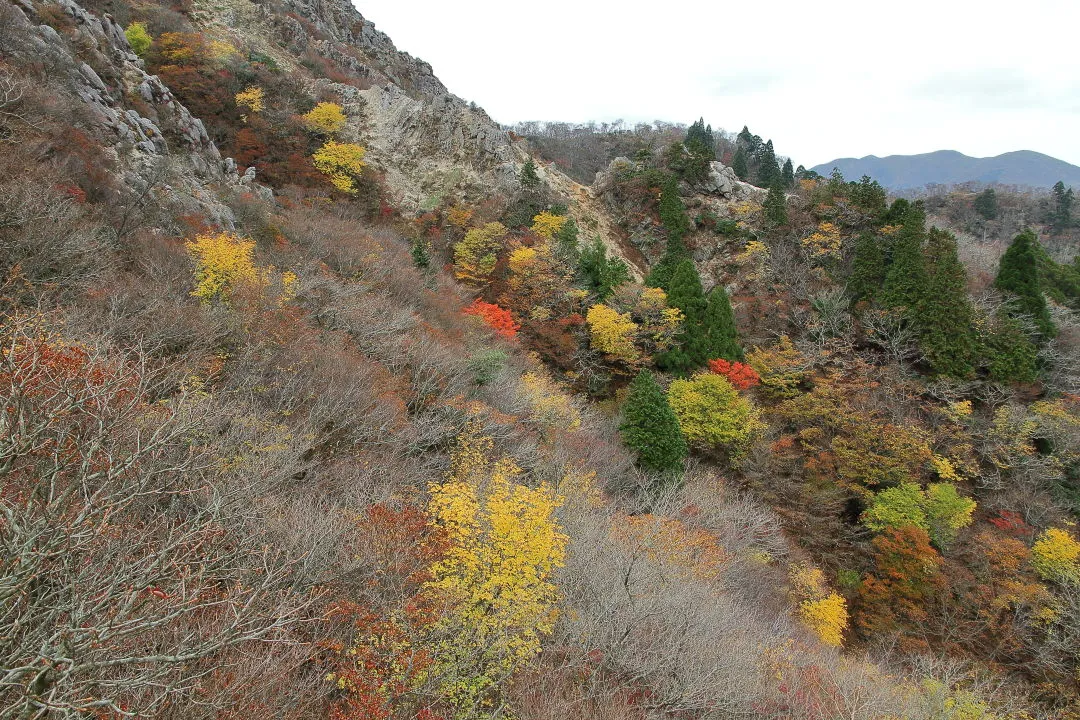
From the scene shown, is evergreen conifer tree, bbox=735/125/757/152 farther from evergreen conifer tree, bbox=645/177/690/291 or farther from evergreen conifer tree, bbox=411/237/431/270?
evergreen conifer tree, bbox=411/237/431/270

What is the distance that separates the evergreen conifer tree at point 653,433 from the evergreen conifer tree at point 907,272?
22091mm

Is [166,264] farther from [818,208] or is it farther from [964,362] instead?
[818,208]

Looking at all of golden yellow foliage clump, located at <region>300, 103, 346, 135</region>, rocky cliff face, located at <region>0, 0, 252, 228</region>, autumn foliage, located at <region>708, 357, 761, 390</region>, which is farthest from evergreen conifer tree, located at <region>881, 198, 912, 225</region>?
rocky cliff face, located at <region>0, 0, 252, 228</region>

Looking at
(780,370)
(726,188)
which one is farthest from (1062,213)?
(780,370)

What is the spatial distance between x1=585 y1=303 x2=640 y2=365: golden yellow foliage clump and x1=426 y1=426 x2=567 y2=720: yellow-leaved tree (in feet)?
69.7

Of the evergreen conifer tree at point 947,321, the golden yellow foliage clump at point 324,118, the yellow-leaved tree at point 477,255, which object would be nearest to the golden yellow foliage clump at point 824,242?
the evergreen conifer tree at point 947,321

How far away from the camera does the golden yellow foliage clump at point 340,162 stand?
126ft

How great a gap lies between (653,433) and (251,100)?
4013 centimetres

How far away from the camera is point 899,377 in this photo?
32500 mm

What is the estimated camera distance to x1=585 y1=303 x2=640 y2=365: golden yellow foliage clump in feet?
109

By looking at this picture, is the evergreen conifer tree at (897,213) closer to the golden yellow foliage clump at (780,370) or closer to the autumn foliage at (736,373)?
the golden yellow foliage clump at (780,370)

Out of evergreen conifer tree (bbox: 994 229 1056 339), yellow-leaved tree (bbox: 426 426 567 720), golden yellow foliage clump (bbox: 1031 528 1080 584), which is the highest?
evergreen conifer tree (bbox: 994 229 1056 339)

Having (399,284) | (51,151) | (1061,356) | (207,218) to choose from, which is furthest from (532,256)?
(1061,356)

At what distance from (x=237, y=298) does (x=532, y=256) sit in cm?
2259
